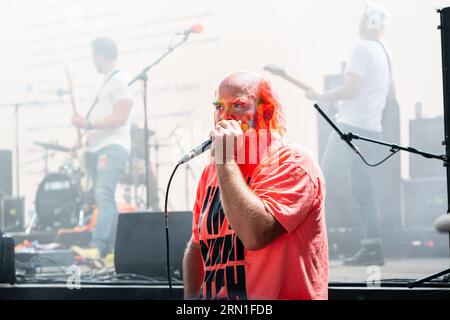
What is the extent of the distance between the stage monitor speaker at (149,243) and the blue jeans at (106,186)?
1.14 meters

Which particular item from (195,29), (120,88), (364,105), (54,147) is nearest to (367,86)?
(364,105)

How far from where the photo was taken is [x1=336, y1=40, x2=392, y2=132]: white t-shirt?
471 cm

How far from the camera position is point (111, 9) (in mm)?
5672

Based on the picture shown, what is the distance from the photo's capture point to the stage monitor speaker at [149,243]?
4102mm

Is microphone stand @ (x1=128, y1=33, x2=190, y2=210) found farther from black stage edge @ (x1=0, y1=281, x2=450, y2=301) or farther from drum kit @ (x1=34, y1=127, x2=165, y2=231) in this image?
black stage edge @ (x1=0, y1=281, x2=450, y2=301)

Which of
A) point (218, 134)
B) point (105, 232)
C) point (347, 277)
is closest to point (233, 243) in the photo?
point (218, 134)

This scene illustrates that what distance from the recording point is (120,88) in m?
5.68

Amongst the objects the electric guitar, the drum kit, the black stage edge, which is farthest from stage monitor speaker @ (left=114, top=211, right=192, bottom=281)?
the electric guitar

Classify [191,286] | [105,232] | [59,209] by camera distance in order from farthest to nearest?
1. [59,209]
2. [105,232]
3. [191,286]

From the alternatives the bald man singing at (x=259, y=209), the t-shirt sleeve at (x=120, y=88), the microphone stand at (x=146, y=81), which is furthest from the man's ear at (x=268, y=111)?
the t-shirt sleeve at (x=120, y=88)

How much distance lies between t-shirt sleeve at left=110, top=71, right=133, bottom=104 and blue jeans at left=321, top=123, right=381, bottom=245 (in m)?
1.62

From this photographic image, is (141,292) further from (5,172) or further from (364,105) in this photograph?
(5,172)

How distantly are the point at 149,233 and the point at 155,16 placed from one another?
1934mm
